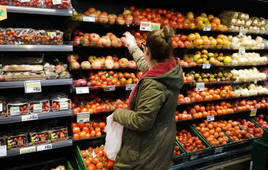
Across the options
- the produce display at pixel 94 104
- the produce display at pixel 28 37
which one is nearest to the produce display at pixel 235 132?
the produce display at pixel 94 104

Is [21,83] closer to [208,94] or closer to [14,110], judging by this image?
[14,110]

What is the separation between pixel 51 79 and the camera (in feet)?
7.20

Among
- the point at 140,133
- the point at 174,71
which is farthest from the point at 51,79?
the point at 174,71

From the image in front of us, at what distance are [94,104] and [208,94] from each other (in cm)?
208

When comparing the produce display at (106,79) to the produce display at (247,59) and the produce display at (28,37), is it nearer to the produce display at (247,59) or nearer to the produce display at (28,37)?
the produce display at (28,37)

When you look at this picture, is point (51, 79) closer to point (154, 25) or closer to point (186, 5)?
point (154, 25)

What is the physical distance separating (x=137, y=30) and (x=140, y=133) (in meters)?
1.85

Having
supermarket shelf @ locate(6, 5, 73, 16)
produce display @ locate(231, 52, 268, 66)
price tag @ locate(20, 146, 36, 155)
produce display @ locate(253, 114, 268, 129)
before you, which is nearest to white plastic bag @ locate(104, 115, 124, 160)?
price tag @ locate(20, 146, 36, 155)

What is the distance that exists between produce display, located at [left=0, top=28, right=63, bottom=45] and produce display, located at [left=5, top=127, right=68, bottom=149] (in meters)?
1.02

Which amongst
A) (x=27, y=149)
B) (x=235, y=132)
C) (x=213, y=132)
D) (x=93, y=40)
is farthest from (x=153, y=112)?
(x=235, y=132)

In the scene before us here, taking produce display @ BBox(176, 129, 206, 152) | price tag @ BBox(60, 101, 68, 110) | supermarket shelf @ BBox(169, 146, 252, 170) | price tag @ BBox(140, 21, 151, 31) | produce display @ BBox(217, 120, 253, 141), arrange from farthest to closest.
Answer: produce display @ BBox(217, 120, 253, 141), produce display @ BBox(176, 129, 206, 152), supermarket shelf @ BBox(169, 146, 252, 170), price tag @ BBox(140, 21, 151, 31), price tag @ BBox(60, 101, 68, 110)

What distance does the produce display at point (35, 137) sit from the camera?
217 cm

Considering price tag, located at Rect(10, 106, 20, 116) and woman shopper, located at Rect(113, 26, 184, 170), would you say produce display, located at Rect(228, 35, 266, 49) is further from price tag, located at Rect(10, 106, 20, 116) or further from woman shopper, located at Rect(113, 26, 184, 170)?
price tag, located at Rect(10, 106, 20, 116)

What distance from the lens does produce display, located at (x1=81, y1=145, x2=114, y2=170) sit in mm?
2420
